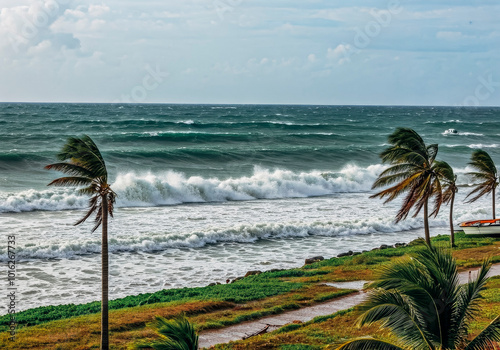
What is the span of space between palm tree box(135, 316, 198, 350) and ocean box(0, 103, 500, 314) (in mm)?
11097

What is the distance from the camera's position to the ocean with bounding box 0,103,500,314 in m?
21.0

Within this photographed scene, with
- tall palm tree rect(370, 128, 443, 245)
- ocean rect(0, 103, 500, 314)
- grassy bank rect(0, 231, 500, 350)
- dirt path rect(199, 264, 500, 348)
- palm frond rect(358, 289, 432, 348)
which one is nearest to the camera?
palm frond rect(358, 289, 432, 348)

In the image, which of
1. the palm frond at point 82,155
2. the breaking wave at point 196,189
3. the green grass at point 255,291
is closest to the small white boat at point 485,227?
the green grass at point 255,291

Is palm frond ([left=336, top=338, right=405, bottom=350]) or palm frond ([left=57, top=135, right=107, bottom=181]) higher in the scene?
palm frond ([left=57, top=135, right=107, bottom=181])

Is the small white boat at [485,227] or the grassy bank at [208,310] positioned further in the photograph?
the small white boat at [485,227]

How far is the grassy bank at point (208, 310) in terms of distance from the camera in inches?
520

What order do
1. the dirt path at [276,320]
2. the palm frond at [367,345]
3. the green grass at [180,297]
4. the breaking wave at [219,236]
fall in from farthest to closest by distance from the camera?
the breaking wave at [219,236], the green grass at [180,297], the dirt path at [276,320], the palm frond at [367,345]

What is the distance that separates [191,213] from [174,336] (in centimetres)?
2589

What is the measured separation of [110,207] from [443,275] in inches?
303

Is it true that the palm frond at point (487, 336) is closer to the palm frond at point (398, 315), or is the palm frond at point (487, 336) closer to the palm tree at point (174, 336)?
the palm frond at point (398, 315)

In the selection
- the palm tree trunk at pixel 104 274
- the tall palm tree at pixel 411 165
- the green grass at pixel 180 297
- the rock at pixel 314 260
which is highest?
the tall palm tree at pixel 411 165

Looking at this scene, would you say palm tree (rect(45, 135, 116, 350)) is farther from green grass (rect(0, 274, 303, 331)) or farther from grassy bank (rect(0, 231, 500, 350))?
green grass (rect(0, 274, 303, 331))

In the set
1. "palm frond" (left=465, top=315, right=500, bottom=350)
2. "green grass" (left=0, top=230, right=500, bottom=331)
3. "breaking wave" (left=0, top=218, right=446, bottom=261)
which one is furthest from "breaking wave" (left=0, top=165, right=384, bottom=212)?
"palm frond" (left=465, top=315, right=500, bottom=350)

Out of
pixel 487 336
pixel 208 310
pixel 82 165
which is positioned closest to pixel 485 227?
pixel 208 310
